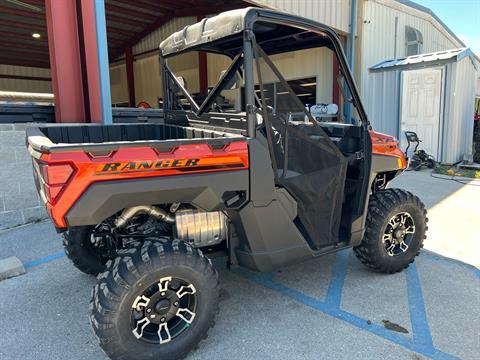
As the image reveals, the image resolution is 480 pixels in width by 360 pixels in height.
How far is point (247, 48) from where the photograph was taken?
2.35 m

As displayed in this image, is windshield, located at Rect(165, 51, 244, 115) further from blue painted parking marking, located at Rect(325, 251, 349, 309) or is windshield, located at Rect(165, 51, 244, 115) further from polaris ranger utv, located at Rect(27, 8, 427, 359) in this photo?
blue painted parking marking, located at Rect(325, 251, 349, 309)

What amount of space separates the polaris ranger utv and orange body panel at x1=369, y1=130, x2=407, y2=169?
0.05 ft

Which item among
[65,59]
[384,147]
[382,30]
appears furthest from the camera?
[382,30]

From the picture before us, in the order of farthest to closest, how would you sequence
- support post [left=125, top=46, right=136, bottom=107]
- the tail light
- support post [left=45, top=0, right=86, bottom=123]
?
support post [left=125, top=46, right=136, bottom=107] < support post [left=45, top=0, right=86, bottom=123] < the tail light

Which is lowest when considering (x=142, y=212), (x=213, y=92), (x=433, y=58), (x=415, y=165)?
(x=415, y=165)

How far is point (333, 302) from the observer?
9.73 feet

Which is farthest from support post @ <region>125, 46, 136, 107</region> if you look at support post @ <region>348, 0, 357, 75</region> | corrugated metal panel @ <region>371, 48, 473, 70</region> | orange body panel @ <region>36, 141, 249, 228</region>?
orange body panel @ <region>36, 141, 249, 228</region>

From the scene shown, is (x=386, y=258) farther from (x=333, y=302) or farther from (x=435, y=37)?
(x=435, y=37)

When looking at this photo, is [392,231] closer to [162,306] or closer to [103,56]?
[162,306]

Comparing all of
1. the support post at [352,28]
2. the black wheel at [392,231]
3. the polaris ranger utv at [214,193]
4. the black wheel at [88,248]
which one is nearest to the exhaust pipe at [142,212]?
the polaris ranger utv at [214,193]

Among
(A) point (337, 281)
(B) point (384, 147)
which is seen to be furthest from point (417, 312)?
(B) point (384, 147)

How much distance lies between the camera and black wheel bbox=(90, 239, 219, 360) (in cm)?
210

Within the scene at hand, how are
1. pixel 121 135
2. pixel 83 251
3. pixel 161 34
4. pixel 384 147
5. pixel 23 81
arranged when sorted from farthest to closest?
pixel 23 81, pixel 161 34, pixel 121 135, pixel 83 251, pixel 384 147

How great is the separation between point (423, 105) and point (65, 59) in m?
8.05
